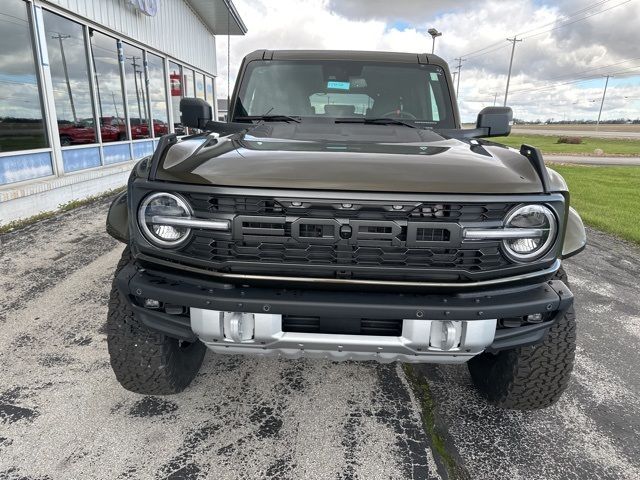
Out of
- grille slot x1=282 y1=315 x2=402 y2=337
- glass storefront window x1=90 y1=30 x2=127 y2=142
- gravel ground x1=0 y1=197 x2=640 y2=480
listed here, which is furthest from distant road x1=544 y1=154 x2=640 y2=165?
grille slot x1=282 y1=315 x2=402 y2=337

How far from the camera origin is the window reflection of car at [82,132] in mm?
7708

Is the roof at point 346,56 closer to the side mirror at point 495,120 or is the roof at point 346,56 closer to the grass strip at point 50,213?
the side mirror at point 495,120

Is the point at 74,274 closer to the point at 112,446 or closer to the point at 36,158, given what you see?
the point at 112,446

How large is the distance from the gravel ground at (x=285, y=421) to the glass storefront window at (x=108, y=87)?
7.00m

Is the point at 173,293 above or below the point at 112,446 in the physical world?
above

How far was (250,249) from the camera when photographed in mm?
1789

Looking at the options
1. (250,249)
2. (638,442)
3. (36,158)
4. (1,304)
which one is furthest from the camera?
(36,158)

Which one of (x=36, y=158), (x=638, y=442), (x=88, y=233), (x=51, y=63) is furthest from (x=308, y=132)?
(x=51, y=63)

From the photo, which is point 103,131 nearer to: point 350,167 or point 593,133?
point 350,167

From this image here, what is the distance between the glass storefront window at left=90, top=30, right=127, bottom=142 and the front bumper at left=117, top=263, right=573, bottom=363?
8.50m

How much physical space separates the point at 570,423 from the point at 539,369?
45 cm

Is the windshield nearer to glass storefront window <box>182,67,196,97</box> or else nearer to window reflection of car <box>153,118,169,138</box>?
window reflection of car <box>153,118,169,138</box>

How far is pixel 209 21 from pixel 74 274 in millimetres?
15684

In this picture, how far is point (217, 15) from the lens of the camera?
16.4 meters
